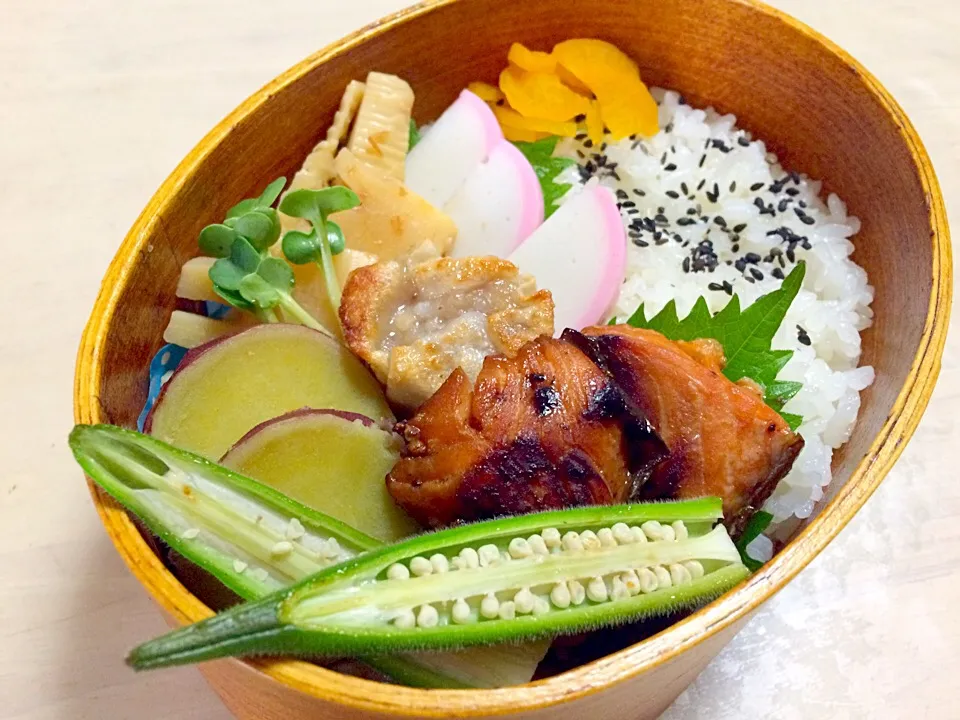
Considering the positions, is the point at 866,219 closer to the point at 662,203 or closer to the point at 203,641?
the point at 662,203

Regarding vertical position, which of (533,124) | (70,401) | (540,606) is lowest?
(70,401)

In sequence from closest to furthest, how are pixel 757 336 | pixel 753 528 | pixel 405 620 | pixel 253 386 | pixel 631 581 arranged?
pixel 405 620 → pixel 631 581 → pixel 253 386 → pixel 753 528 → pixel 757 336

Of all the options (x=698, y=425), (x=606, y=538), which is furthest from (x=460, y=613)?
(x=698, y=425)

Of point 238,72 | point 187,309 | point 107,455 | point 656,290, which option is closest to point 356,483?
point 107,455

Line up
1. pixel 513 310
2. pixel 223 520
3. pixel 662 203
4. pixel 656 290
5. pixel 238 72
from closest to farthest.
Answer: pixel 223 520
pixel 513 310
pixel 656 290
pixel 662 203
pixel 238 72

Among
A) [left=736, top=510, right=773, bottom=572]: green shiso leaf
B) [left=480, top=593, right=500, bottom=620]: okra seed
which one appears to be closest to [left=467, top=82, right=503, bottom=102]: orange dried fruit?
[left=736, top=510, right=773, bottom=572]: green shiso leaf

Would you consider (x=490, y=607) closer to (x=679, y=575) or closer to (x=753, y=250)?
(x=679, y=575)

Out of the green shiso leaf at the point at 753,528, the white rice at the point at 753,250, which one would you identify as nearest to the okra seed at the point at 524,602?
the green shiso leaf at the point at 753,528

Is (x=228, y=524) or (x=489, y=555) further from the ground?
(x=489, y=555)
